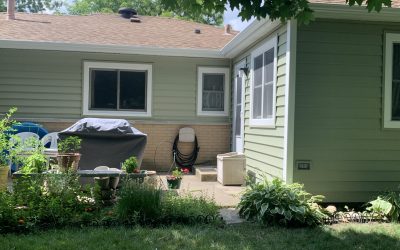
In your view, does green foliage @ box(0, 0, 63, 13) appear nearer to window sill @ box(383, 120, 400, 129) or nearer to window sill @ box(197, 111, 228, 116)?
window sill @ box(197, 111, 228, 116)

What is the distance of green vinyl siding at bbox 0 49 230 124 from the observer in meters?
9.91

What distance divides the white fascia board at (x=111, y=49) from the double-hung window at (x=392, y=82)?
463 centimetres

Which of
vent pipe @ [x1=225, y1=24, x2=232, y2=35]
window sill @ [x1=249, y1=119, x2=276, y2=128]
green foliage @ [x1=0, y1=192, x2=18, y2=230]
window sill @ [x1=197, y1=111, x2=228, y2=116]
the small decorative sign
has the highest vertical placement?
vent pipe @ [x1=225, y1=24, x2=232, y2=35]

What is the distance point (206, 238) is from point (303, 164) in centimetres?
240

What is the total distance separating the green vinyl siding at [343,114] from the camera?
6.37m

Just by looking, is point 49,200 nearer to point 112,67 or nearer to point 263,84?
point 263,84

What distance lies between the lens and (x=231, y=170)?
8.38m

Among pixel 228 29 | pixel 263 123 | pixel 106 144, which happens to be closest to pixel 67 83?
pixel 106 144

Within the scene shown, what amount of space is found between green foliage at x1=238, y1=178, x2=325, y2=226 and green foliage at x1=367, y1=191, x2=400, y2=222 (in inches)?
32.9

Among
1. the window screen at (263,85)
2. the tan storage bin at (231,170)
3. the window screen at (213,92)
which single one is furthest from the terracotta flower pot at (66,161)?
the window screen at (213,92)

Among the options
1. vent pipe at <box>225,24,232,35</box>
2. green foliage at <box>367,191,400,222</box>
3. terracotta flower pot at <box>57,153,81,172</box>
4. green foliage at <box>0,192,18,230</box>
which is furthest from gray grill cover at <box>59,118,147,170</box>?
vent pipe at <box>225,24,232,35</box>

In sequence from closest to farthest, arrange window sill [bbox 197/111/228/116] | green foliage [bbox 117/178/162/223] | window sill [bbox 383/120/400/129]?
1. green foliage [bbox 117/178/162/223]
2. window sill [bbox 383/120/400/129]
3. window sill [bbox 197/111/228/116]

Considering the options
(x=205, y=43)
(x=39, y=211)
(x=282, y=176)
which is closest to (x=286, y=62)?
(x=282, y=176)

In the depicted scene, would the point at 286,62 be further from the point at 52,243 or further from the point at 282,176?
the point at 52,243
